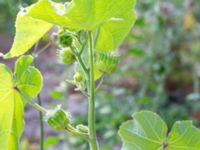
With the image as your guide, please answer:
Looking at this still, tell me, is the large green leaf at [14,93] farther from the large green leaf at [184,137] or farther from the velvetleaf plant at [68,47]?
the large green leaf at [184,137]

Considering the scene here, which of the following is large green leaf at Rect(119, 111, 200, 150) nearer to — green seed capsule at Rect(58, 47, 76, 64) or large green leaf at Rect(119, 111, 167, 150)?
large green leaf at Rect(119, 111, 167, 150)

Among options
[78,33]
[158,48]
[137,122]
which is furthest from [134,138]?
[158,48]

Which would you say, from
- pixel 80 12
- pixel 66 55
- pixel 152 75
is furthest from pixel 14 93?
pixel 152 75

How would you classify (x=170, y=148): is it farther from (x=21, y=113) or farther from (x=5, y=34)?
(x=5, y=34)

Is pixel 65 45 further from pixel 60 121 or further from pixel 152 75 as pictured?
pixel 152 75

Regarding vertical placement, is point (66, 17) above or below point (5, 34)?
above

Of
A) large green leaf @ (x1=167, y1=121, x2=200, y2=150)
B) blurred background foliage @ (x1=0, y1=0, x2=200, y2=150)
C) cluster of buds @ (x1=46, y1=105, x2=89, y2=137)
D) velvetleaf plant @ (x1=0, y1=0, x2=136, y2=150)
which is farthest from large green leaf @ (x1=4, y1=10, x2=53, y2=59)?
blurred background foliage @ (x1=0, y1=0, x2=200, y2=150)
